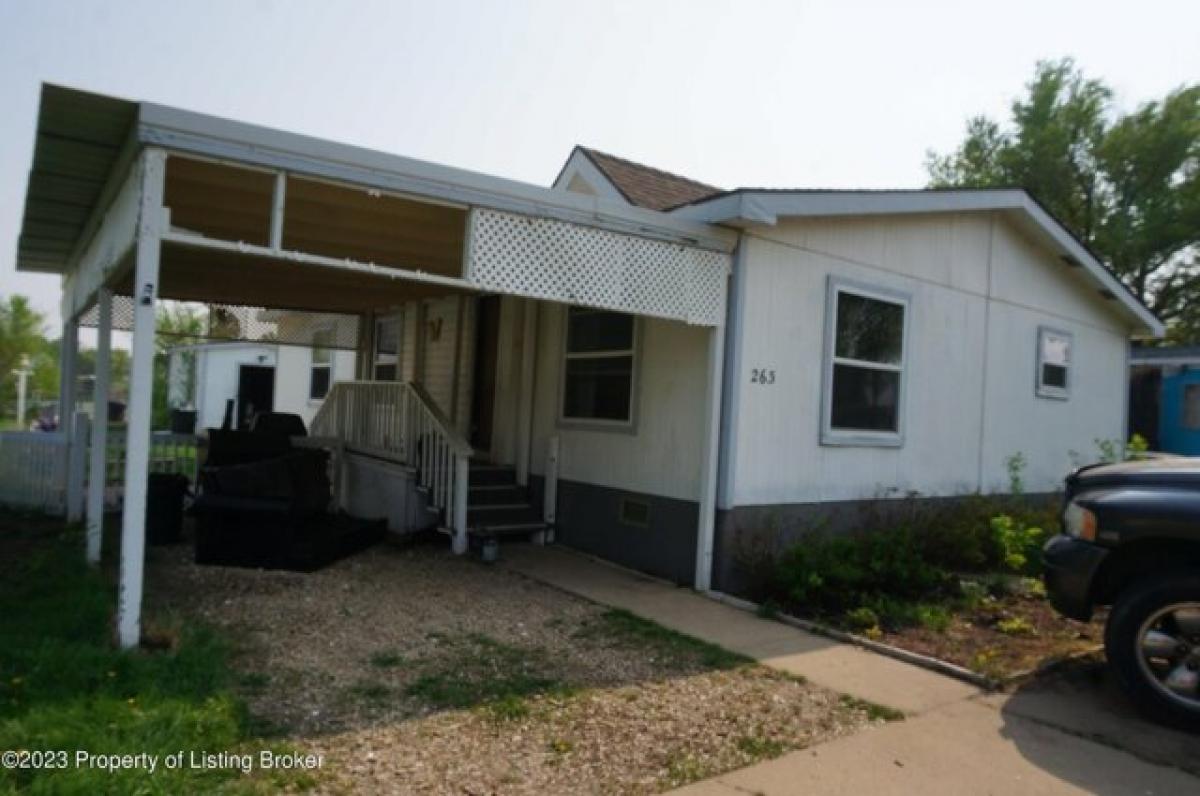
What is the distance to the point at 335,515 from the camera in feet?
31.9

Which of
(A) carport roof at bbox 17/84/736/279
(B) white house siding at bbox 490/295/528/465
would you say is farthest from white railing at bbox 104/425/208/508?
(A) carport roof at bbox 17/84/736/279

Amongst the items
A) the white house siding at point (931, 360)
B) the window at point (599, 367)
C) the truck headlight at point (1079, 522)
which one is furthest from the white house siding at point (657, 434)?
the truck headlight at point (1079, 522)

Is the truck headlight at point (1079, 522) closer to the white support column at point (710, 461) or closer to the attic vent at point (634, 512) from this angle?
the white support column at point (710, 461)

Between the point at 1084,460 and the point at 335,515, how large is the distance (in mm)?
10173

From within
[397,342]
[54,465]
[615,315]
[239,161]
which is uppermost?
[239,161]

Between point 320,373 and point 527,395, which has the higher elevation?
point 320,373

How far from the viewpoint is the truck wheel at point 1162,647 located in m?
4.45

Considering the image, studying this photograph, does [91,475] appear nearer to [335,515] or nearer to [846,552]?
[335,515]

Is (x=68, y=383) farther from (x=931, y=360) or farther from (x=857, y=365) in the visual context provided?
(x=931, y=360)

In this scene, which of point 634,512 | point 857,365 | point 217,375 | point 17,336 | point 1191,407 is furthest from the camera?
point 17,336

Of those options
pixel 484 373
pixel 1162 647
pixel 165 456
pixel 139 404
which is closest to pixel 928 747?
pixel 1162 647

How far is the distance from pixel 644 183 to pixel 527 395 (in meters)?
3.05

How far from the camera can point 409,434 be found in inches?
364

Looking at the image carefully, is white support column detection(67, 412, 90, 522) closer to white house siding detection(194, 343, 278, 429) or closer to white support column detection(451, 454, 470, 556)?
white support column detection(451, 454, 470, 556)
